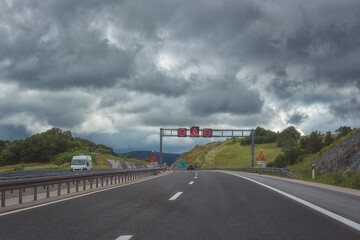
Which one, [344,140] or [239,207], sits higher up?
[344,140]

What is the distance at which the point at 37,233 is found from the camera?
213 inches

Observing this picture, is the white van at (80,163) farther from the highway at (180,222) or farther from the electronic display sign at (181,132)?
the highway at (180,222)

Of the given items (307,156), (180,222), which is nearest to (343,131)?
(307,156)

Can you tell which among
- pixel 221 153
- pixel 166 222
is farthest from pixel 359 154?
pixel 221 153

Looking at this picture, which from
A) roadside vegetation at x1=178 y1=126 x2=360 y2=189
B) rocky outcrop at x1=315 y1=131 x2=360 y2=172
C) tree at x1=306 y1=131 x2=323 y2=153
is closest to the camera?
roadside vegetation at x1=178 y1=126 x2=360 y2=189

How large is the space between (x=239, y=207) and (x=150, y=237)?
3563 millimetres

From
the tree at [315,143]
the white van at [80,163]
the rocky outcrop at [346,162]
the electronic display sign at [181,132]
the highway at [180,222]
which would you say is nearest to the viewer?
the highway at [180,222]

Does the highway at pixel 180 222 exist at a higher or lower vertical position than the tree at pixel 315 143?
lower

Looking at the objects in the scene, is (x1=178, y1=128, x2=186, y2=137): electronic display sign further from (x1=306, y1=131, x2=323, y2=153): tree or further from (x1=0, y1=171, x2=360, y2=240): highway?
(x1=0, y1=171, x2=360, y2=240): highway

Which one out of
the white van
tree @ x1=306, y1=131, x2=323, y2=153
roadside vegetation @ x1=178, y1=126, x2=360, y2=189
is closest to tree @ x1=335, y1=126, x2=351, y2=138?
roadside vegetation @ x1=178, y1=126, x2=360, y2=189

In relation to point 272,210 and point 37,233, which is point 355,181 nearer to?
point 272,210

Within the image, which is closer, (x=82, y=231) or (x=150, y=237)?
(x=150, y=237)

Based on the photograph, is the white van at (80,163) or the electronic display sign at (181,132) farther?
the electronic display sign at (181,132)

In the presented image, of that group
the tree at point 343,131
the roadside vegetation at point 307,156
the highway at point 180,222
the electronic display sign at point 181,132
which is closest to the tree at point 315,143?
the roadside vegetation at point 307,156
